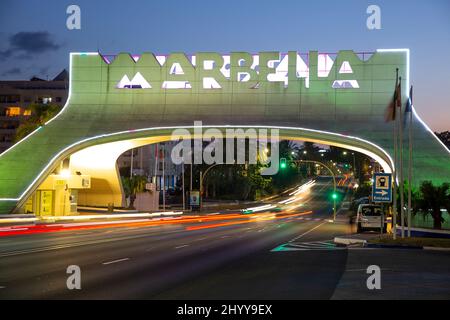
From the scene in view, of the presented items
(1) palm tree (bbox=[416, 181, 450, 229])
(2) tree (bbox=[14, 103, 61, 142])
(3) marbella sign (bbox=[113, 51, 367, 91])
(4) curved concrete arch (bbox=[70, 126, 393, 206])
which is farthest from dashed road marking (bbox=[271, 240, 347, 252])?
(2) tree (bbox=[14, 103, 61, 142])

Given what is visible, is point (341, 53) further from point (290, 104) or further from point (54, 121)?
point (54, 121)

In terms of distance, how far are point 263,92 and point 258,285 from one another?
142ft

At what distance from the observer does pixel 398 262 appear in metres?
20.1

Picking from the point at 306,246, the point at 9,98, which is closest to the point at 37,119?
the point at 306,246

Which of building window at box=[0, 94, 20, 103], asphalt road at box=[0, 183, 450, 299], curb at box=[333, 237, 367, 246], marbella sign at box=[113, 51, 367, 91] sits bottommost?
curb at box=[333, 237, 367, 246]

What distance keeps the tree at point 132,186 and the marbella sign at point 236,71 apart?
19290 mm

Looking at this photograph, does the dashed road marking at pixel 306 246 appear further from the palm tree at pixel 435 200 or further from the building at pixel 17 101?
the building at pixel 17 101

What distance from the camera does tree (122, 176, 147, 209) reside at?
243 ft

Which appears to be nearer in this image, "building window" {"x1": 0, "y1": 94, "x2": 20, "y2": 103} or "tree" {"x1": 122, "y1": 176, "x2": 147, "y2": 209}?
"tree" {"x1": 122, "y1": 176, "x2": 147, "y2": 209}

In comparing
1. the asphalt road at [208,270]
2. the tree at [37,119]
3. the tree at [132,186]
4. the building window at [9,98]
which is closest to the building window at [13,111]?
the building window at [9,98]

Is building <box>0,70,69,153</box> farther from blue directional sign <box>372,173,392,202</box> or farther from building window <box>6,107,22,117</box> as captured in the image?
blue directional sign <box>372,173,392,202</box>

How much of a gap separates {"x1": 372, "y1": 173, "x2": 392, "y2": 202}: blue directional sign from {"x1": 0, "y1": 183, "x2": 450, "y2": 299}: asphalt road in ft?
9.88

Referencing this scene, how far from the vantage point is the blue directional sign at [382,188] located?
27000 millimetres
